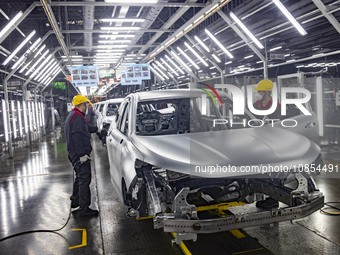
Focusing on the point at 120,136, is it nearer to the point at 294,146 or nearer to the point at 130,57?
the point at 294,146

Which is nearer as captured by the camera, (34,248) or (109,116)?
(34,248)

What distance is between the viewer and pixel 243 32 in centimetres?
1105

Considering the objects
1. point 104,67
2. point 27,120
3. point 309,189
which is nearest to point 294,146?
point 309,189

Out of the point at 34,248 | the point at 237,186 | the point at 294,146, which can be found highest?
the point at 294,146

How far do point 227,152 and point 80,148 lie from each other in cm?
248

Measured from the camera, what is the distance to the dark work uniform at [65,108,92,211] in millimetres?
5043

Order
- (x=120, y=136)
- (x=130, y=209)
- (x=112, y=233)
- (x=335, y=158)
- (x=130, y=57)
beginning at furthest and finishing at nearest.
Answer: (x=130, y=57)
(x=335, y=158)
(x=120, y=136)
(x=112, y=233)
(x=130, y=209)

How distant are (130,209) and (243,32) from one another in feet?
28.1

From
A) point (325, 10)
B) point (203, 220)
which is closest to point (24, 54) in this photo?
point (325, 10)

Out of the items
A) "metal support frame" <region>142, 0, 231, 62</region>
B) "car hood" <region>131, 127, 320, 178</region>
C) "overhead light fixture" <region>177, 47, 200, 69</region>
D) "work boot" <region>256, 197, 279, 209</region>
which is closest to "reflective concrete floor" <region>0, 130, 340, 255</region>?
"work boot" <region>256, 197, 279, 209</region>

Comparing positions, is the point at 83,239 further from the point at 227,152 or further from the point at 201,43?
the point at 201,43

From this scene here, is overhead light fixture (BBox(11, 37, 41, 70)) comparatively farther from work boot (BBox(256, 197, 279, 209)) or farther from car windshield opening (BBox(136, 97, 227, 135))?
work boot (BBox(256, 197, 279, 209))

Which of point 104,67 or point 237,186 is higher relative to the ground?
point 104,67

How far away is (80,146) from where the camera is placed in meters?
5.05
